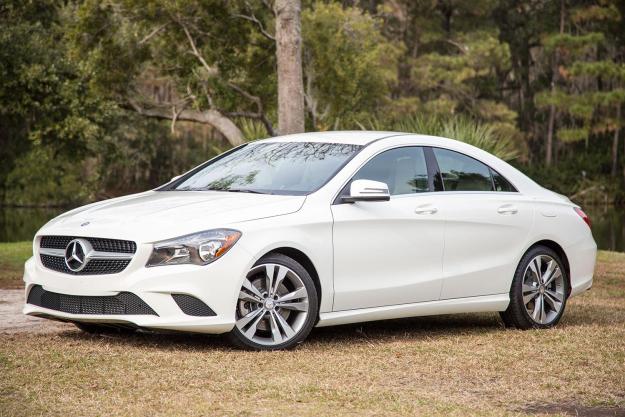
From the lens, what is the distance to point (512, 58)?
67938 mm

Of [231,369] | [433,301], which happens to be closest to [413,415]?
[231,369]

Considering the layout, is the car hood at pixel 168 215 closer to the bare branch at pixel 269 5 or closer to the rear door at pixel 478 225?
the rear door at pixel 478 225

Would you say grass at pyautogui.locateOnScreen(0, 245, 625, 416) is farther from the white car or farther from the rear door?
the rear door

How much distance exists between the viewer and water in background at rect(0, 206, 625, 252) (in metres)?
32.2

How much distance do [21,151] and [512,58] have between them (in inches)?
1395

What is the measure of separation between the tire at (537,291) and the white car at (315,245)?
13mm

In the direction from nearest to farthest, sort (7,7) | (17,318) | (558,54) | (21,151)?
1. (17,318)
2. (7,7)
3. (21,151)
4. (558,54)

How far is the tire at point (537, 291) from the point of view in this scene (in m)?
9.74

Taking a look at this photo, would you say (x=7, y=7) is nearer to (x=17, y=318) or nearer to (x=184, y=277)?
(x=17, y=318)

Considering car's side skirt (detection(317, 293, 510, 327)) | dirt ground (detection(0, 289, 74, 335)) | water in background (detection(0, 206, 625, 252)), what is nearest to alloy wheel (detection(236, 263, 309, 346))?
car's side skirt (detection(317, 293, 510, 327))

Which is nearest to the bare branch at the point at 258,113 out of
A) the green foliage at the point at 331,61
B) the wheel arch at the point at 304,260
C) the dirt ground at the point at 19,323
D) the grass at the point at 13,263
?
the green foliage at the point at 331,61

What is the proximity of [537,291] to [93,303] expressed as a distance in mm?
3997

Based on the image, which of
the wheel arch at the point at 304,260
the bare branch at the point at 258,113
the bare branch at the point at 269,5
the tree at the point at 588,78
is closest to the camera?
the wheel arch at the point at 304,260

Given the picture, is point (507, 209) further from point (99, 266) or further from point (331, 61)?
point (331, 61)
